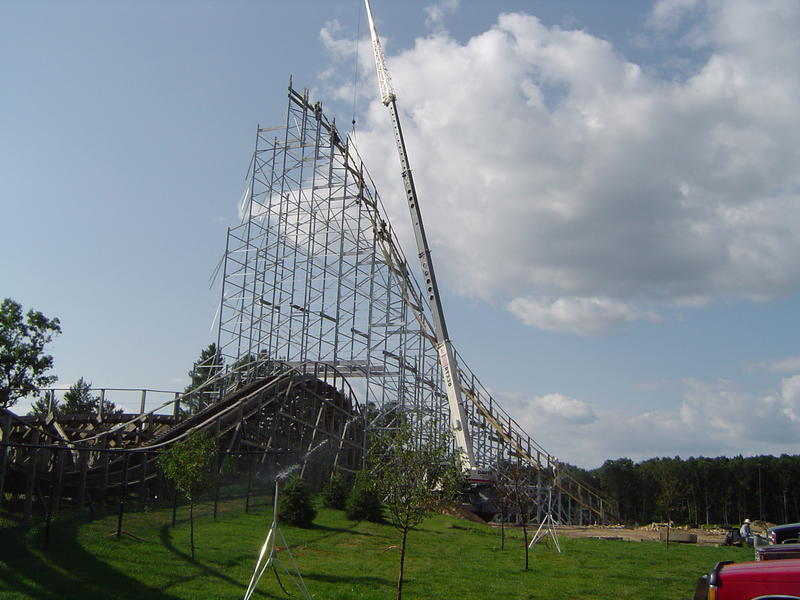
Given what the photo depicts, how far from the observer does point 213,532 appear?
16453 millimetres

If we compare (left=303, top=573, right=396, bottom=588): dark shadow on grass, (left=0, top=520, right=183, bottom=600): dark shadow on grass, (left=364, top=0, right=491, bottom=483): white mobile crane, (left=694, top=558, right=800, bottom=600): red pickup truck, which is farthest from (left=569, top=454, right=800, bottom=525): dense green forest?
(left=694, top=558, right=800, bottom=600): red pickup truck

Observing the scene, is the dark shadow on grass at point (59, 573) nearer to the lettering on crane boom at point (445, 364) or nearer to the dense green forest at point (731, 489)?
the lettering on crane boom at point (445, 364)

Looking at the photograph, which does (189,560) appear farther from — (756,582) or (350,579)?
(756,582)

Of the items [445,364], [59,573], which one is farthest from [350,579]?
[445,364]

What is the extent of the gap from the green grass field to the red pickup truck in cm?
584

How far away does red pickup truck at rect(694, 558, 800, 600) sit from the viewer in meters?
7.27

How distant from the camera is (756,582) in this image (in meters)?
7.44

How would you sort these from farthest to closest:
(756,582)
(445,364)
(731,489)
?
(731,489) < (445,364) < (756,582)

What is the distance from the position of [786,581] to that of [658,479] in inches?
2520

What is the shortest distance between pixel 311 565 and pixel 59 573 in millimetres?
5095

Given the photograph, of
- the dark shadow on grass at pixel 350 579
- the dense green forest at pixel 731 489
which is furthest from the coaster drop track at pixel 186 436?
the dense green forest at pixel 731 489

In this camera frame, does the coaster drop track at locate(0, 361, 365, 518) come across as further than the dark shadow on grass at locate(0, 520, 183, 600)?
Yes

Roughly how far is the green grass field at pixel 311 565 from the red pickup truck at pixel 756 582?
5840 mm

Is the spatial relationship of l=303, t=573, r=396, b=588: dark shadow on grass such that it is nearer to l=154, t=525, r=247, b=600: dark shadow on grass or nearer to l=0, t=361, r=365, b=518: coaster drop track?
l=154, t=525, r=247, b=600: dark shadow on grass
